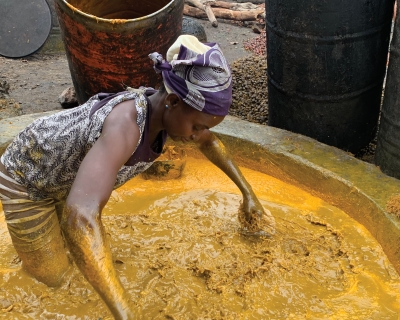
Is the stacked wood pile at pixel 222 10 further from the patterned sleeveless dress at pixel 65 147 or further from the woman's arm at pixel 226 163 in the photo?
the patterned sleeveless dress at pixel 65 147

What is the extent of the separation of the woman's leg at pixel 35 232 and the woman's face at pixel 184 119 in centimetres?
81

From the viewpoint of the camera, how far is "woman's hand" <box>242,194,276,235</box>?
278 centimetres

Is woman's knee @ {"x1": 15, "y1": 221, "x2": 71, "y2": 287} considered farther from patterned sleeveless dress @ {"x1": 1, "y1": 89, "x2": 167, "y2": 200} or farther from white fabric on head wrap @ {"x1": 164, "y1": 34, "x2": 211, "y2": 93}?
white fabric on head wrap @ {"x1": 164, "y1": 34, "x2": 211, "y2": 93}

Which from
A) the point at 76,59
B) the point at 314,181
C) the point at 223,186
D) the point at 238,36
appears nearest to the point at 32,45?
the point at 238,36

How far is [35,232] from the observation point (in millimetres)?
2441

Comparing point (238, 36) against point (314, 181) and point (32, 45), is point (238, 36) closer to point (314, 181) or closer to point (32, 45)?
point (32, 45)

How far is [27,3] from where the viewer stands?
7.58m

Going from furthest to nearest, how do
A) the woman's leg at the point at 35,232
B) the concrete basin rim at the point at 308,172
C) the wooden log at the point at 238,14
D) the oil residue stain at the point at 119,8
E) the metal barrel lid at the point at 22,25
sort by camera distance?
the wooden log at the point at 238,14 → the metal barrel lid at the point at 22,25 → the oil residue stain at the point at 119,8 → the concrete basin rim at the point at 308,172 → the woman's leg at the point at 35,232

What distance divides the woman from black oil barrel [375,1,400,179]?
1.31 metres

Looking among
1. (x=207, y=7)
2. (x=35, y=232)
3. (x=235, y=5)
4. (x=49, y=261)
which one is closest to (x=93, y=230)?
(x=35, y=232)

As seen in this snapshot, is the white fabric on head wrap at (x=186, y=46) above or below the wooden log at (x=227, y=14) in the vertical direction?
above

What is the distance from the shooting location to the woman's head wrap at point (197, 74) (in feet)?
6.17

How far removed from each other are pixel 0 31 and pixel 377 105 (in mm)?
5712

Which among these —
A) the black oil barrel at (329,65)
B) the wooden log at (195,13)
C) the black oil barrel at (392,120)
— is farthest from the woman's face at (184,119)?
the wooden log at (195,13)
